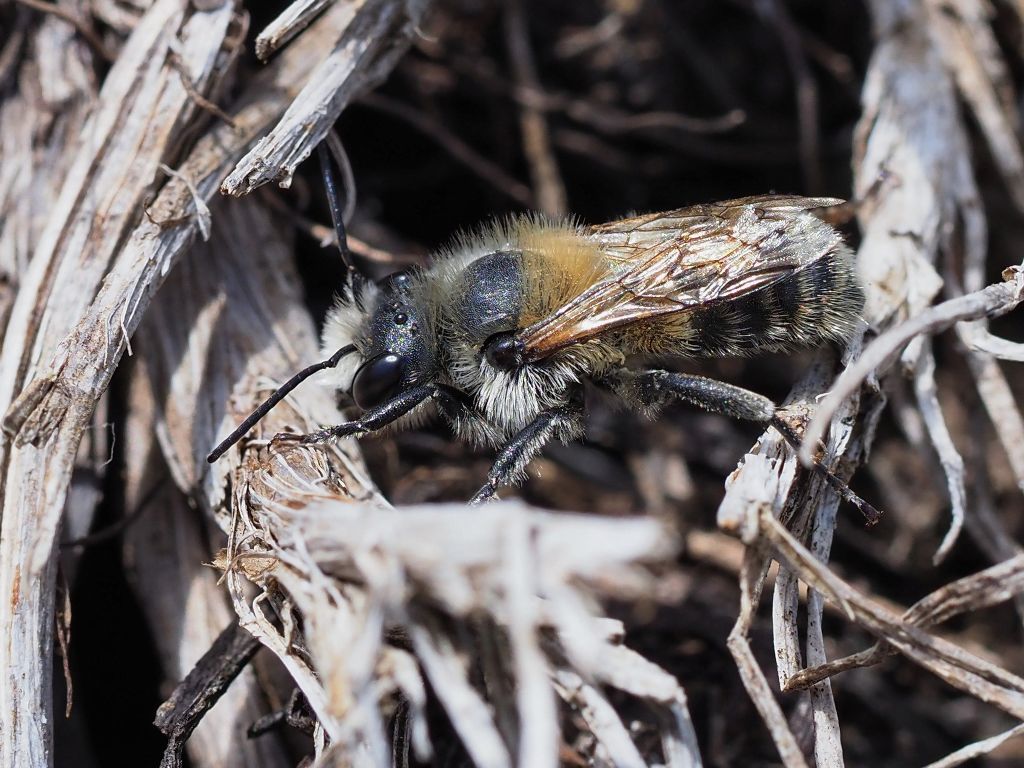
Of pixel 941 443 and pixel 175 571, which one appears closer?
pixel 941 443

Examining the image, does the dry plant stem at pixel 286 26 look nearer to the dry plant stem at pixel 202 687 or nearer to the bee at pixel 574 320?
the bee at pixel 574 320

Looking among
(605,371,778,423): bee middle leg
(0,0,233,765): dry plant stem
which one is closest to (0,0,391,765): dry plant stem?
(0,0,233,765): dry plant stem

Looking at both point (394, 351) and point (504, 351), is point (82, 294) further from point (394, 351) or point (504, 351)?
point (504, 351)

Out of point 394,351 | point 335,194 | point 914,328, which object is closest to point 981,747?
point 914,328

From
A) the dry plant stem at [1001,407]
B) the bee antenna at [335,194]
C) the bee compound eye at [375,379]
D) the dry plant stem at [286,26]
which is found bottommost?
the dry plant stem at [1001,407]

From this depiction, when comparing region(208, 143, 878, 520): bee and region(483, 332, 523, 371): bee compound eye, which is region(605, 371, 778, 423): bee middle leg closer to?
region(208, 143, 878, 520): bee

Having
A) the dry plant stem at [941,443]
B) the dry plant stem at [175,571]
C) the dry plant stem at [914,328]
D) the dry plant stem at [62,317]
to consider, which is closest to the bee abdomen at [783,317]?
the dry plant stem at [941,443]

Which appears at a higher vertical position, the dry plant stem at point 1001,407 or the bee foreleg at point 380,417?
the bee foreleg at point 380,417

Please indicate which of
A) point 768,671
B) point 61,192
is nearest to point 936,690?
point 768,671
